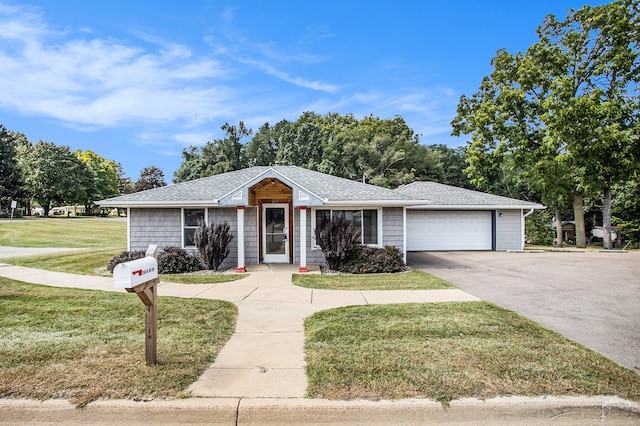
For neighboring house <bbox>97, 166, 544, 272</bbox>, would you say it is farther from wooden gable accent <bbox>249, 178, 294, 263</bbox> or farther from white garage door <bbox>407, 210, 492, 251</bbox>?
white garage door <bbox>407, 210, 492, 251</bbox>

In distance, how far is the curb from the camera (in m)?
3.19

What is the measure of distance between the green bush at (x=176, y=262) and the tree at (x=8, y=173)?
43721mm

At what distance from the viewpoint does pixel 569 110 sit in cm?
2223

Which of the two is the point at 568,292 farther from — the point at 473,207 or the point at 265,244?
the point at 473,207

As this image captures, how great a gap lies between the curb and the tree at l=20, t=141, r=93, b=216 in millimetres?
56532

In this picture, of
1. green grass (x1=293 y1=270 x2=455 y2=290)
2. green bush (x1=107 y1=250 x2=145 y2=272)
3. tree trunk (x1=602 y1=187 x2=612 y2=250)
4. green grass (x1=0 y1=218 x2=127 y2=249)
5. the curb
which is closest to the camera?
the curb

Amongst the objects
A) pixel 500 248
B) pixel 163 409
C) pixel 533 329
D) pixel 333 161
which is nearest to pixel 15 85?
pixel 163 409

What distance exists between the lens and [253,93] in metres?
18.8

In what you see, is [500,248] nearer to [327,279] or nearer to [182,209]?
[327,279]

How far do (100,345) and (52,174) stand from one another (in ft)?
182

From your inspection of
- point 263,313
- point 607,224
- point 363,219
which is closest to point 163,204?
point 363,219

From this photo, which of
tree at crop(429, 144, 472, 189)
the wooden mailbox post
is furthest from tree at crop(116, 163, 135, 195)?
the wooden mailbox post

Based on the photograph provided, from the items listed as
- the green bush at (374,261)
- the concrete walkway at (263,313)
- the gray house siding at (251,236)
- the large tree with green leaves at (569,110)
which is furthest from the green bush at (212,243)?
the large tree with green leaves at (569,110)

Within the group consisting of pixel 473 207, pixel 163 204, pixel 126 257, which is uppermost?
pixel 163 204
